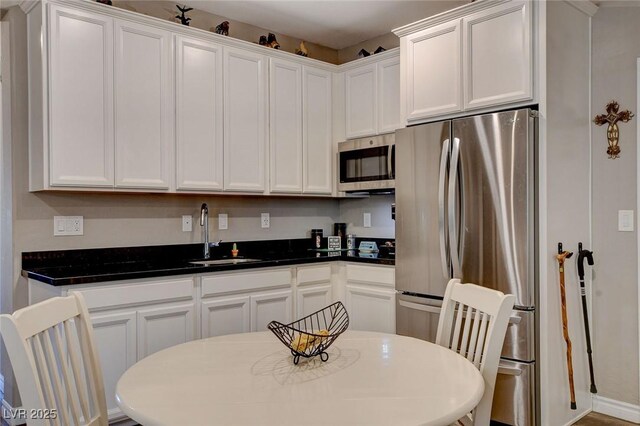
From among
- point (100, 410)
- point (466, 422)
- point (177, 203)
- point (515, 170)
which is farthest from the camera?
point (177, 203)

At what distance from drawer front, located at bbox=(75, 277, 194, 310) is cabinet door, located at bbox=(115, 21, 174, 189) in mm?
675

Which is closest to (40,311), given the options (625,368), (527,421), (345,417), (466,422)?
(345,417)

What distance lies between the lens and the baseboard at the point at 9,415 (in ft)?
9.07

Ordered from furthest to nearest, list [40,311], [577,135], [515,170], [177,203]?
[177,203] → [577,135] → [515,170] → [40,311]

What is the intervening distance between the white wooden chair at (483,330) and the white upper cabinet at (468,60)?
1.34m

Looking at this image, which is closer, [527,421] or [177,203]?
[527,421]

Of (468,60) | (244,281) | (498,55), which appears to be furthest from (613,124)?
(244,281)

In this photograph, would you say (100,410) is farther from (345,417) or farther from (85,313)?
(345,417)

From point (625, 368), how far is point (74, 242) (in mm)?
3449

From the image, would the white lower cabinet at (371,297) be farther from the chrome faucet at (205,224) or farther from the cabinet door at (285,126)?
the chrome faucet at (205,224)

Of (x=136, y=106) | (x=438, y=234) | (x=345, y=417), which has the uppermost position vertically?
(x=136, y=106)

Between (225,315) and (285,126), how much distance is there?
1.54 meters

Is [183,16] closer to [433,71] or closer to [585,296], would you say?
[433,71]

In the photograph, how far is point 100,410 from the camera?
5.06 ft
